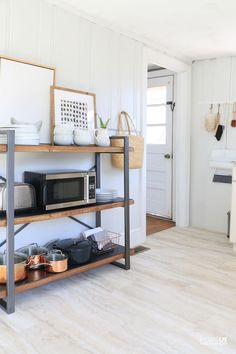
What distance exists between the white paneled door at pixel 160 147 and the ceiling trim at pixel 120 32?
59 cm

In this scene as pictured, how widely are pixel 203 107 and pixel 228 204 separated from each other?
1.29m

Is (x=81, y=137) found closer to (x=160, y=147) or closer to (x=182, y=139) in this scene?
(x=182, y=139)

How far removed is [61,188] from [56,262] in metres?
0.53

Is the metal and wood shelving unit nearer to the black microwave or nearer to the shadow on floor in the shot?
the black microwave

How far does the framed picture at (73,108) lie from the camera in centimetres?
262

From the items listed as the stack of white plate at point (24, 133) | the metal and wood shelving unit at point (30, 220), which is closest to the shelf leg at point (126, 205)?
the metal and wood shelving unit at point (30, 220)

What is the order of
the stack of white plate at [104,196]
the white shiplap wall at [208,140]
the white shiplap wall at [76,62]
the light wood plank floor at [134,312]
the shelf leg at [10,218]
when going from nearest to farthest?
the light wood plank floor at [134,312] < the shelf leg at [10,218] < the white shiplap wall at [76,62] < the stack of white plate at [104,196] < the white shiplap wall at [208,140]

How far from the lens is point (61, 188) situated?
245 centimetres

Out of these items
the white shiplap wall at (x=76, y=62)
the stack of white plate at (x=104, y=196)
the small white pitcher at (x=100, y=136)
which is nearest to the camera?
the white shiplap wall at (x=76, y=62)

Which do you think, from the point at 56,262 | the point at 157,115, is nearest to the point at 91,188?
the point at 56,262

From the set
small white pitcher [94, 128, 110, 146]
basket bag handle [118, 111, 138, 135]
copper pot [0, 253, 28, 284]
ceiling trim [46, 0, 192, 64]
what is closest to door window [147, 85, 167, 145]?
ceiling trim [46, 0, 192, 64]

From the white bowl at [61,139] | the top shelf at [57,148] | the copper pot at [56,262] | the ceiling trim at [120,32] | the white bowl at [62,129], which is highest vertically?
the ceiling trim at [120,32]

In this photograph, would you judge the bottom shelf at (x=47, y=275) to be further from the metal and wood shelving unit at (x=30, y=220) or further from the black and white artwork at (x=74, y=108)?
the black and white artwork at (x=74, y=108)

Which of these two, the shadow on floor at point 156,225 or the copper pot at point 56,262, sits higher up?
the copper pot at point 56,262
